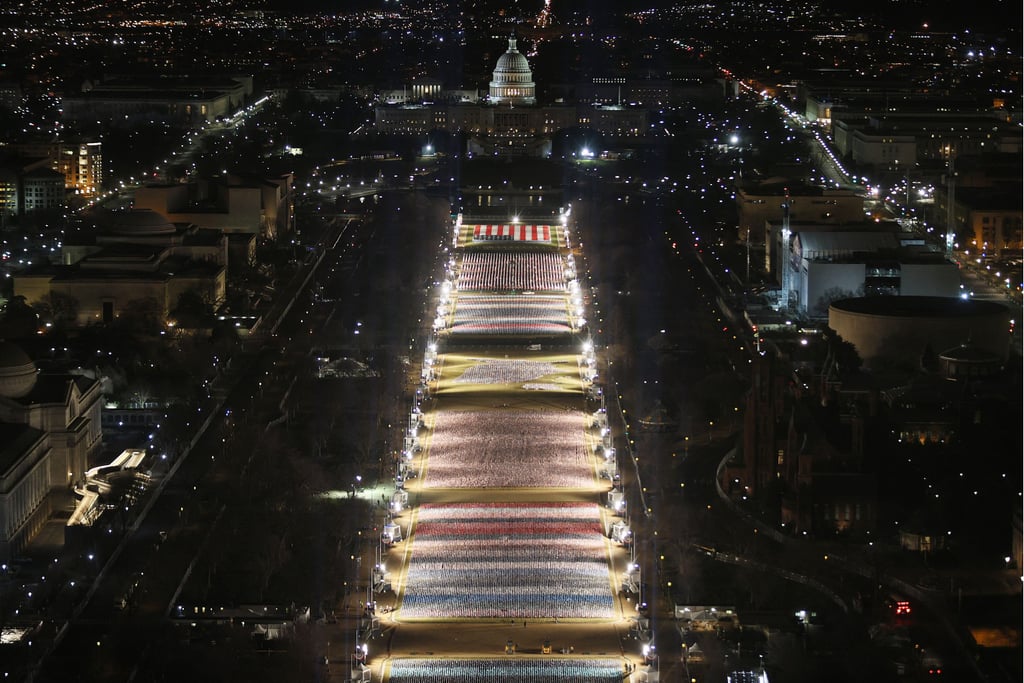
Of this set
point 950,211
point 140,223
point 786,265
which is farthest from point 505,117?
point 786,265

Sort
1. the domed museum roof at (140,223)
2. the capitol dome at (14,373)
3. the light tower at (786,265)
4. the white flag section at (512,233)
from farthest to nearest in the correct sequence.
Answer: the white flag section at (512,233) < the domed museum roof at (140,223) < the light tower at (786,265) < the capitol dome at (14,373)

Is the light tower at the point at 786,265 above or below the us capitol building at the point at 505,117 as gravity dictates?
below

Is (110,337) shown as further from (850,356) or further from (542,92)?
(542,92)

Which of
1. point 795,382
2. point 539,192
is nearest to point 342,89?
point 539,192

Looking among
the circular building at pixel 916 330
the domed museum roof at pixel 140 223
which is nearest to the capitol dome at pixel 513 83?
the domed museum roof at pixel 140 223

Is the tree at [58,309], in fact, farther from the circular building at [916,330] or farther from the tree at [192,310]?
the circular building at [916,330]
